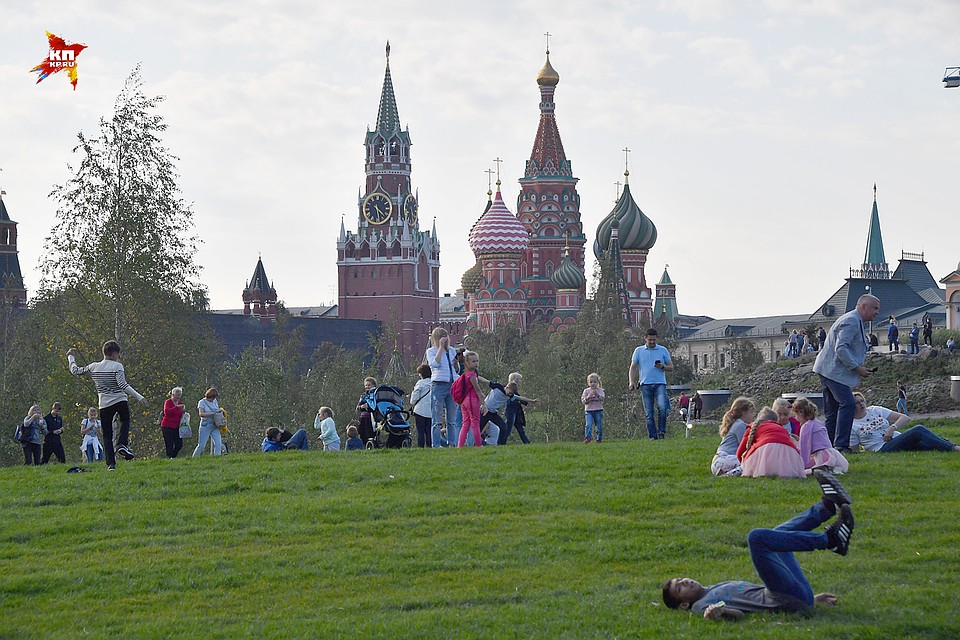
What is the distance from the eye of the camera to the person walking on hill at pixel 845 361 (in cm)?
1659

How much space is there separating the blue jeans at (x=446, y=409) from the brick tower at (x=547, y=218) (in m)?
111

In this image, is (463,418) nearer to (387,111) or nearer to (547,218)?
(547,218)

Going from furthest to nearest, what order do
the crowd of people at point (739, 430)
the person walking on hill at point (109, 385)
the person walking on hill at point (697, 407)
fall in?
the person walking on hill at point (697, 407) → the person walking on hill at point (109, 385) → the crowd of people at point (739, 430)

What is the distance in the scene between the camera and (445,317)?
7648 inches

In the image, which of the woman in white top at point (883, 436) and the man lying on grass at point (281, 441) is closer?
the woman in white top at point (883, 436)

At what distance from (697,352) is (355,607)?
121m

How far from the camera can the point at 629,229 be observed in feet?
403

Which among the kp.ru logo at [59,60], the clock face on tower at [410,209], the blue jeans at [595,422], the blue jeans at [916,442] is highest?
the clock face on tower at [410,209]

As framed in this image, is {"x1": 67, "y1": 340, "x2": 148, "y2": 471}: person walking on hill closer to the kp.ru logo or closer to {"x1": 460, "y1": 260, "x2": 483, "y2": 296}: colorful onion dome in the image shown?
the kp.ru logo

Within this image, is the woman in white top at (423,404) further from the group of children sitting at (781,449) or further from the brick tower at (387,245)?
the brick tower at (387,245)

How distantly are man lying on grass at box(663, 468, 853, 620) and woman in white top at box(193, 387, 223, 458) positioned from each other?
12.8 meters

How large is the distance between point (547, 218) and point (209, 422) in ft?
371

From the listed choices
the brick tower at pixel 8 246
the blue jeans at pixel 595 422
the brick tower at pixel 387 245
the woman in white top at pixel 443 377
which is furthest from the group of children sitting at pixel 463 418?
the brick tower at pixel 387 245

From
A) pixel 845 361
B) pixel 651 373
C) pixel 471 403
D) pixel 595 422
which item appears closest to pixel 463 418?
pixel 471 403
